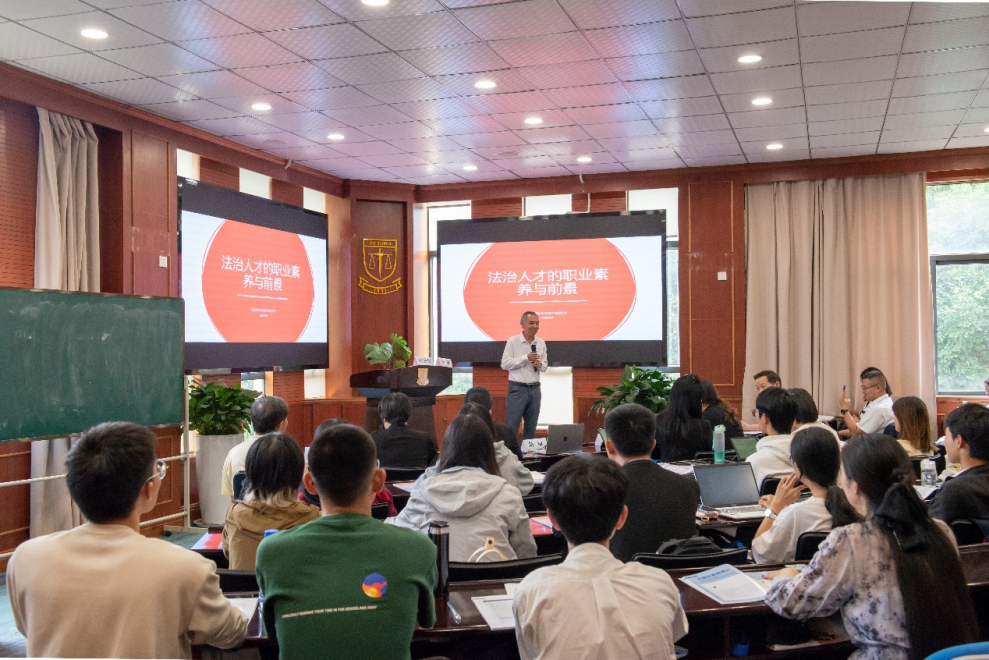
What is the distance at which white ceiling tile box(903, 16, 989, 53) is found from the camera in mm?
5020

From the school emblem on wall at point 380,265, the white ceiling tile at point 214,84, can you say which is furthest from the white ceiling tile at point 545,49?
the school emblem on wall at point 380,265

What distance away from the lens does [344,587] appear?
184cm

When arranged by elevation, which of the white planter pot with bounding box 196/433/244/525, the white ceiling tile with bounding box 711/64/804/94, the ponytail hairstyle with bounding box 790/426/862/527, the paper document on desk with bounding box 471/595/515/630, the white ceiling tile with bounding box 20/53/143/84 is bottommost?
the white planter pot with bounding box 196/433/244/525

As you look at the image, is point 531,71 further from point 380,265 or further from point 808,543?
point 380,265

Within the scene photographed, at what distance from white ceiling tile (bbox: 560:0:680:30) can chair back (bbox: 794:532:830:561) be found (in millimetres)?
3164

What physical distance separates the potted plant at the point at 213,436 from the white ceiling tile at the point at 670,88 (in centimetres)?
409

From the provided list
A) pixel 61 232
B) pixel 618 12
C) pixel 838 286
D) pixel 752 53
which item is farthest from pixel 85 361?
pixel 838 286

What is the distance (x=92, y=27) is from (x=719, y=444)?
14.5 feet

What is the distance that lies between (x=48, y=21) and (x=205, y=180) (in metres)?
3.15

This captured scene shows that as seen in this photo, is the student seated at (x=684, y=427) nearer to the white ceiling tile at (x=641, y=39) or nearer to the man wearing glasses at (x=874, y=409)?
the man wearing glasses at (x=874, y=409)

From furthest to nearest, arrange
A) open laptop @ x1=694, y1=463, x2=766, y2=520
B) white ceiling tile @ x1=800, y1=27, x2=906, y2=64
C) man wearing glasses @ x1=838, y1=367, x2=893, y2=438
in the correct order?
man wearing glasses @ x1=838, y1=367, x2=893, y2=438 → white ceiling tile @ x1=800, y1=27, x2=906, y2=64 → open laptop @ x1=694, y1=463, x2=766, y2=520

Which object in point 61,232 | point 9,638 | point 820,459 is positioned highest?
point 61,232

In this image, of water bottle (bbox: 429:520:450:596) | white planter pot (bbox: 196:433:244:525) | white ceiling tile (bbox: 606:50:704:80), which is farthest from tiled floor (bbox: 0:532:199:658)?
white ceiling tile (bbox: 606:50:704:80)

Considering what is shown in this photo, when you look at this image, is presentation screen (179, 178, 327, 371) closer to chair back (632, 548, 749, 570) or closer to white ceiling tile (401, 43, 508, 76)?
white ceiling tile (401, 43, 508, 76)
